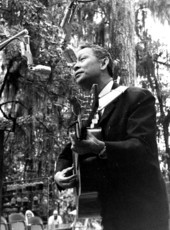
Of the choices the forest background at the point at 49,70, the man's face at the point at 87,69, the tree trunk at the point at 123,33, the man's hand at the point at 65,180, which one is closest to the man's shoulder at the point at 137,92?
the man's face at the point at 87,69

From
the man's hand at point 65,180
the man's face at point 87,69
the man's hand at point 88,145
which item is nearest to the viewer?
the man's hand at point 88,145

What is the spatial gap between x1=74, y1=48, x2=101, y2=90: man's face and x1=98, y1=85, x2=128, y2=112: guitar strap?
100 mm

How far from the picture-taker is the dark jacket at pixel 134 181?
123 cm

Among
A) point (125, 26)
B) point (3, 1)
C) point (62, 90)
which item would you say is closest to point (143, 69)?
point (125, 26)

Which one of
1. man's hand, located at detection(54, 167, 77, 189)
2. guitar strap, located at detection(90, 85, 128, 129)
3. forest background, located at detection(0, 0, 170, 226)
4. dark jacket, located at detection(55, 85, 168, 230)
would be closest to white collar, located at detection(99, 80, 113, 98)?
guitar strap, located at detection(90, 85, 128, 129)

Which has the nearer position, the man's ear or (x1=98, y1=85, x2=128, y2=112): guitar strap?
(x1=98, y1=85, x2=128, y2=112): guitar strap

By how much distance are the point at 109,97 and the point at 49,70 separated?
6445mm

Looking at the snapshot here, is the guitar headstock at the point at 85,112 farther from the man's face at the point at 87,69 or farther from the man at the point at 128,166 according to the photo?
the man's face at the point at 87,69

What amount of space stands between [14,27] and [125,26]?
444 centimetres

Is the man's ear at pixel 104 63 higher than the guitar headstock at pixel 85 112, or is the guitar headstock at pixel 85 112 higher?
the man's ear at pixel 104 63

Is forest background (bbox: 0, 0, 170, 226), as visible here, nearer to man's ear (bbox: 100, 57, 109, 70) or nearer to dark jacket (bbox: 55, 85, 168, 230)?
man's ear (bbox: 100, 57, 109, 70)

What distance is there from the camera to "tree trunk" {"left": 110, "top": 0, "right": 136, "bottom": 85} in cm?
1148

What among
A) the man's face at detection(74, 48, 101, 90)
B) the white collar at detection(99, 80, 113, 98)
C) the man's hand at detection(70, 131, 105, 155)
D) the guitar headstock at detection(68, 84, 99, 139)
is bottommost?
the man's hand at detection(70, 131, 105, 155)

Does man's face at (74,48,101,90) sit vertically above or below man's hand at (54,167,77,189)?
above
